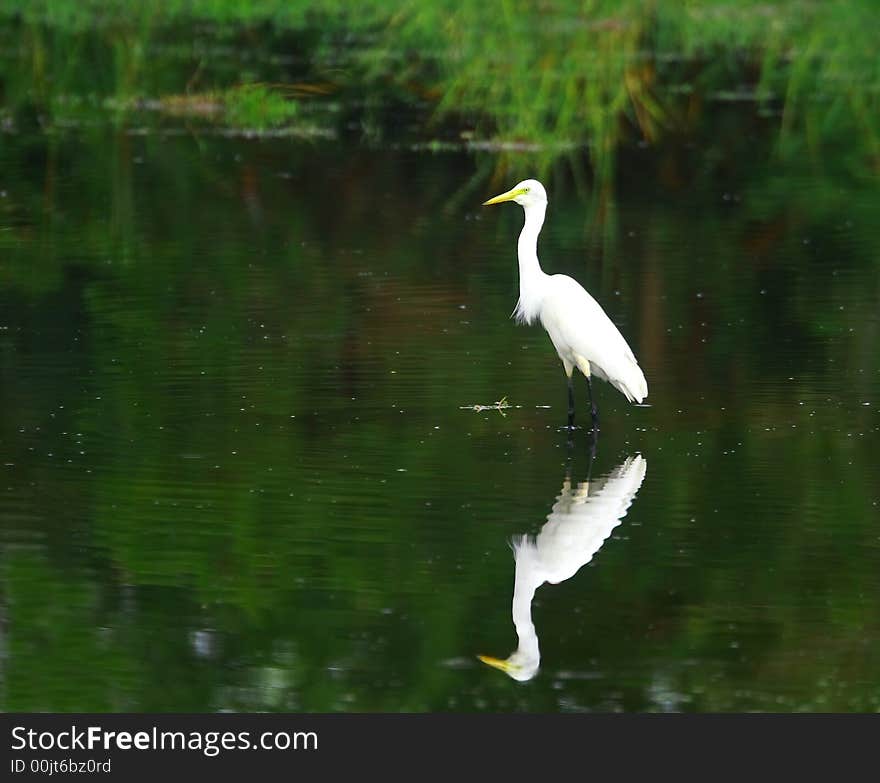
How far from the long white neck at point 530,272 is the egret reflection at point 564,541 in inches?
60.4

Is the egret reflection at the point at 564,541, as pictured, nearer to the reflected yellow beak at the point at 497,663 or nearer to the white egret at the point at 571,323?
the reflected yellow beak at the point at 497,663

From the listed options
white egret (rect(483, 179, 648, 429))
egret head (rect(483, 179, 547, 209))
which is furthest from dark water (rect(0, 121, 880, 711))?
egret head (rect(483, 179, 547, 209))

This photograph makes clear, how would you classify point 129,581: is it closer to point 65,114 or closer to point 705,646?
point 705,646

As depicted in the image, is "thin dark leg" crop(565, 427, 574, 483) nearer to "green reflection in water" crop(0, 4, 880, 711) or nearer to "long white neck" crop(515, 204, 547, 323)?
"green reflection in water" crop(0, 4, 880, 711)

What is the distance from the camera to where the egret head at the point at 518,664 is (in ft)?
20.7

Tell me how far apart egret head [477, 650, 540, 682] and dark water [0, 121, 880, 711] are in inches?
1.2

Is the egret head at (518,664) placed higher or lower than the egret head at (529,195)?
lower

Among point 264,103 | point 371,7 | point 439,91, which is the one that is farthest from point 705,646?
point 371,7

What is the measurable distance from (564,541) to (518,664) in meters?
1.29

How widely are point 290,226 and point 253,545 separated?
802 cm

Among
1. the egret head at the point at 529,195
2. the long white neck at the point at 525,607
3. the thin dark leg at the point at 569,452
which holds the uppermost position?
the egret head at the point at 529,195

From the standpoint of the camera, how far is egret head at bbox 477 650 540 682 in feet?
20.7

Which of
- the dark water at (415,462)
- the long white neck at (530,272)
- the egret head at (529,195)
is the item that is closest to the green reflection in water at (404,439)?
the dark water at (415,462)

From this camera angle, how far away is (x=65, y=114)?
21.2 m
